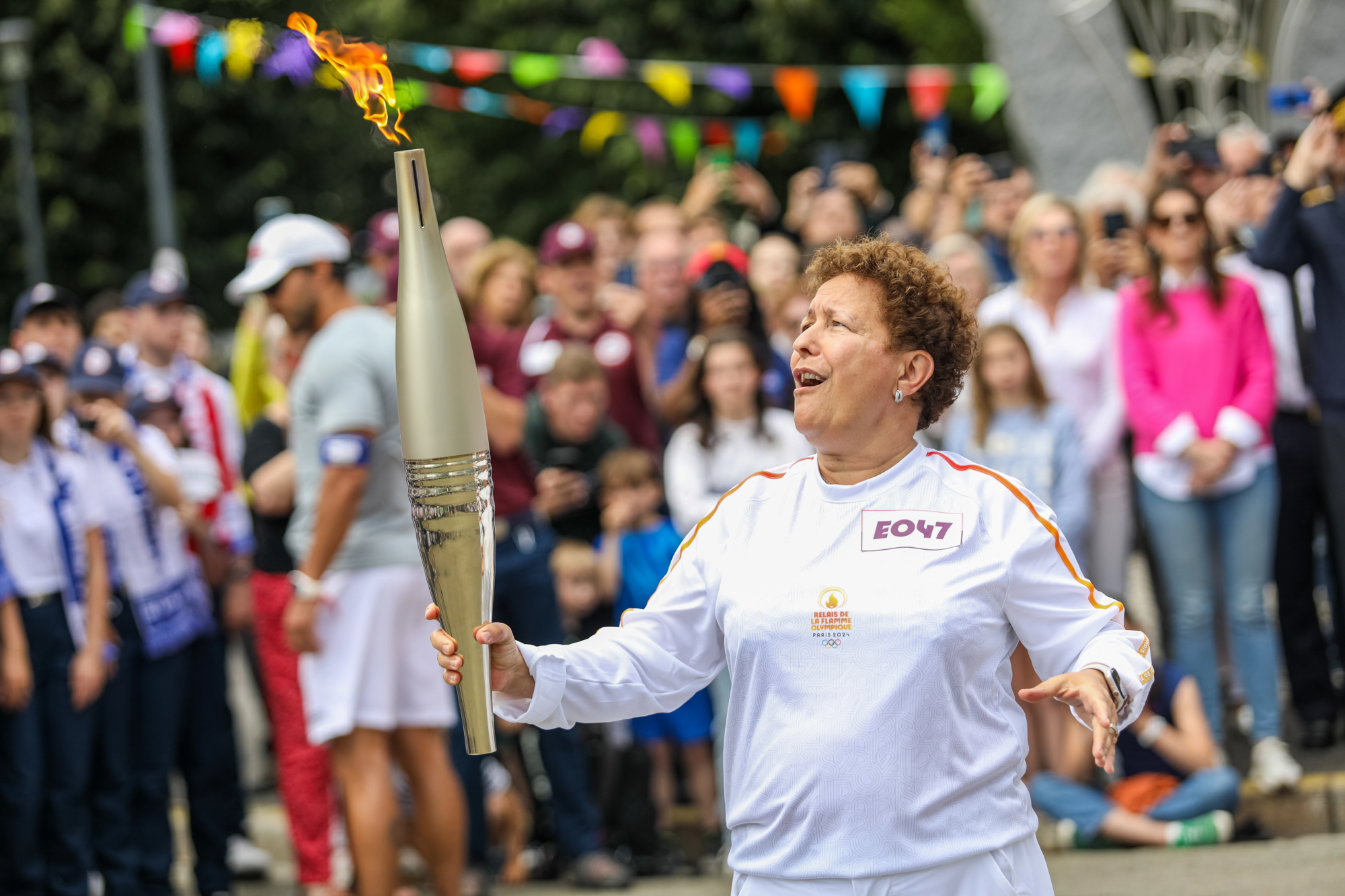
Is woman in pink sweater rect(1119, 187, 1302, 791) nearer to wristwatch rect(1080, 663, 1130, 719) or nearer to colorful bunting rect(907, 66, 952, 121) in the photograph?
wristwatch rect(1080, 663, 1130, 719)

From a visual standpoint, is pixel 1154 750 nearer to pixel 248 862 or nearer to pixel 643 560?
pixel 643 560

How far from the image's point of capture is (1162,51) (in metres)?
10.7

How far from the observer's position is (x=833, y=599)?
275 centimetres

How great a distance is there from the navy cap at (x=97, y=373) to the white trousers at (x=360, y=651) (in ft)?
6.17

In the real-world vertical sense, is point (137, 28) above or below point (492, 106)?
below

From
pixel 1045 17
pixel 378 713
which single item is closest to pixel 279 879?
pixel 378 713

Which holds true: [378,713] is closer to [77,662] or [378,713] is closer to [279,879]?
[77,662]

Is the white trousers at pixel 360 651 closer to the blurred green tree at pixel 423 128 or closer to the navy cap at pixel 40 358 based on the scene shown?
the navy cap at pixel 40 358

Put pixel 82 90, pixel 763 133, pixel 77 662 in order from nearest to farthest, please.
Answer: pixel 77 662
pixel 763 133
pixel 82 90

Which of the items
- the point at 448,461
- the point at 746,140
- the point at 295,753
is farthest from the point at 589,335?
the point at 746,140

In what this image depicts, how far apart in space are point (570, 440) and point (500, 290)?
119cm

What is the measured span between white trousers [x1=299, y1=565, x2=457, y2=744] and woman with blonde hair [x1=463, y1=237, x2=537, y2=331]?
2.21 m

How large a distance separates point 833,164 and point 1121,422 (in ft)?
12.0

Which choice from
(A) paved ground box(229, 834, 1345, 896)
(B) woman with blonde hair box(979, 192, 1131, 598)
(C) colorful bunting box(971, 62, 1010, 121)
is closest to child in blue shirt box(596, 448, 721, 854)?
(A) paved ground box(229, 834, 1345, 896)
